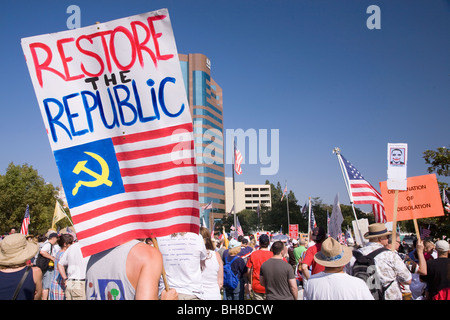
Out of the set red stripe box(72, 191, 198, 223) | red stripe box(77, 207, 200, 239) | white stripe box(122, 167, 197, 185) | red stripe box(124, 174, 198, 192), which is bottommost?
red stripe box(77, 207, 200, 239)

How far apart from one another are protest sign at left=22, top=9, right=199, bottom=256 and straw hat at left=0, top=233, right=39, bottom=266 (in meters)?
1.22

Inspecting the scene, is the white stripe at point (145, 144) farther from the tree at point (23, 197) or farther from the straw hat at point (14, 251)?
the tree at point (23, 197)

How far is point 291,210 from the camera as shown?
271 ft

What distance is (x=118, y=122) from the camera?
10.3 ft

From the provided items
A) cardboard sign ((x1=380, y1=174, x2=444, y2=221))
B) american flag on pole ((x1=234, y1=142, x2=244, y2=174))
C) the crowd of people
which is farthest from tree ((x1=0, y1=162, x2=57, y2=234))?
cardboard sign ((x1=380, y1=174, x2=444, y2=221))

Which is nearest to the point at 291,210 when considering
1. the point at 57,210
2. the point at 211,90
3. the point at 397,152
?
the point at 211,90

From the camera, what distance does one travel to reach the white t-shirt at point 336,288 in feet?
11.9

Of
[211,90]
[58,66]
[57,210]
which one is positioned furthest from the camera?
[211,90]

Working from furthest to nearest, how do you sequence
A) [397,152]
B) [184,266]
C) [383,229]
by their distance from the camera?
[397,152]
[383,229]
[184,266]

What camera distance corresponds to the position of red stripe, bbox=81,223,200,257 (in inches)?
116

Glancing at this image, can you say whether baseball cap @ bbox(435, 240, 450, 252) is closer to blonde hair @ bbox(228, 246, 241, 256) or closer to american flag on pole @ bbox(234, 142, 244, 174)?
blonde hair @ bbox(228, 246, 241, 256)
